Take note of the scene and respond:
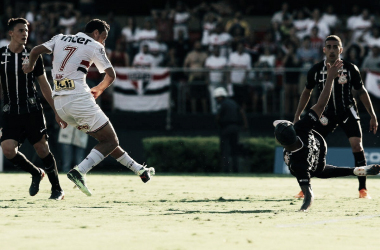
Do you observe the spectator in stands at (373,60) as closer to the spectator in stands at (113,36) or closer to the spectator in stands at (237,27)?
the spectator in stands at (237,27)

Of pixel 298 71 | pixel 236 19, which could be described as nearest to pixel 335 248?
pixel 298 71

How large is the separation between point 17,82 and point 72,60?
799 millimetres

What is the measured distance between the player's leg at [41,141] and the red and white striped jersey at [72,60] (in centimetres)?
48

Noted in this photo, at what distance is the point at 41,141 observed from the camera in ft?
31.9

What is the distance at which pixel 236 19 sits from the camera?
71.9 ft

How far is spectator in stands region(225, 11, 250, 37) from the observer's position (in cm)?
2126

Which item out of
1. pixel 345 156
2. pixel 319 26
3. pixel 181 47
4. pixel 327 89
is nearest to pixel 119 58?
pixel 181 47

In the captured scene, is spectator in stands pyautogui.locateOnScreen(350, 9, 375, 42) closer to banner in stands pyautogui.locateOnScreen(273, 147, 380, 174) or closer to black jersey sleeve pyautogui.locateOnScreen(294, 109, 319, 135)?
banner in stands pyautogui.locateOnScreen(273, 147, 380, 174)

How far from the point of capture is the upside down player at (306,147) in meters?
8.79

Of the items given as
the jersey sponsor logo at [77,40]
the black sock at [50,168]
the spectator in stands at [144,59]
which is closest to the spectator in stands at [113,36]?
the spectator in stands at [144,59]

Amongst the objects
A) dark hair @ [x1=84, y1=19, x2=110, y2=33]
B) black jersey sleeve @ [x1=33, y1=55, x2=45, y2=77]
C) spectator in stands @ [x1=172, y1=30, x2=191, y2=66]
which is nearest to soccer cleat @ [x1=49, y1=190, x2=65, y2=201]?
black jersey sleeve @ [x1=33, y1=55, x2=45, y2=77]

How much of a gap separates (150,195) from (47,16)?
13065 mm

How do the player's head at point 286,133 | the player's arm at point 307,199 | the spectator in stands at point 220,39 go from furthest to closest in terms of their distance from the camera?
the spectator in stands at point 220,39, the player's head at point 286,133, the player's arm at point 307,199

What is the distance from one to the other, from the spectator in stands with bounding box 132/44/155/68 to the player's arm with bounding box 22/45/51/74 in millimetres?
11009
